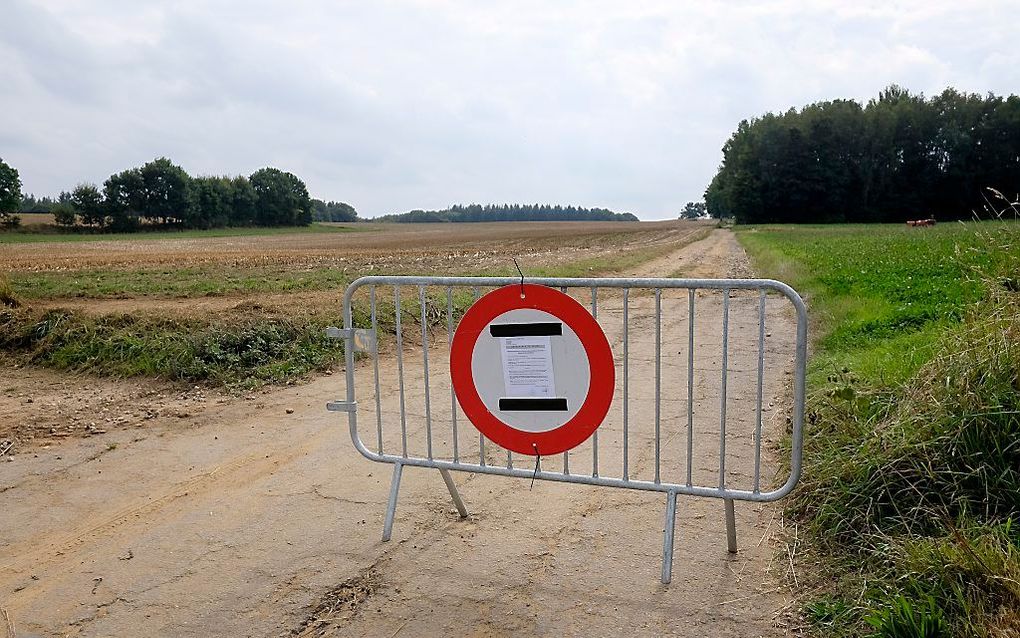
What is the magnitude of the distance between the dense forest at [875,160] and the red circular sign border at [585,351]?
9097 cm

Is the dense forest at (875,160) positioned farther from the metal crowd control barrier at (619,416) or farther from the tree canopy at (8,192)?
the metal crowd control barrier at (619,416)

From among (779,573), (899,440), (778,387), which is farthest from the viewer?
(778,387)

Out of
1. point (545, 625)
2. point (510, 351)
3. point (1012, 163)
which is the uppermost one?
point (1012, 163)

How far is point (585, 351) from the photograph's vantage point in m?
3.69

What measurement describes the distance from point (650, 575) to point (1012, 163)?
93.6m

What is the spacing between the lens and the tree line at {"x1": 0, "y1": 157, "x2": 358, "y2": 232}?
69.1m

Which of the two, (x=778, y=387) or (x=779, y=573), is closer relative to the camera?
(x=779, y=573)

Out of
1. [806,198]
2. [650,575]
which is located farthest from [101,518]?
[806,198]

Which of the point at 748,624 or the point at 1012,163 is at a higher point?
the point at 1012,163

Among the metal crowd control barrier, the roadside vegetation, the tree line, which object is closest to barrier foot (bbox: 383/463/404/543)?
the metal crowd control barrier

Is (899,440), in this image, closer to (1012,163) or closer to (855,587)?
(855,587)

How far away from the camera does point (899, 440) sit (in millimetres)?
3693

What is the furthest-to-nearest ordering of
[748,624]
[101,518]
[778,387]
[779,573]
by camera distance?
[778,387]
[101,518]
[779,573]
[748,624]

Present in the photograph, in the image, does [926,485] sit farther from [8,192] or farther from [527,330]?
[8,192]
